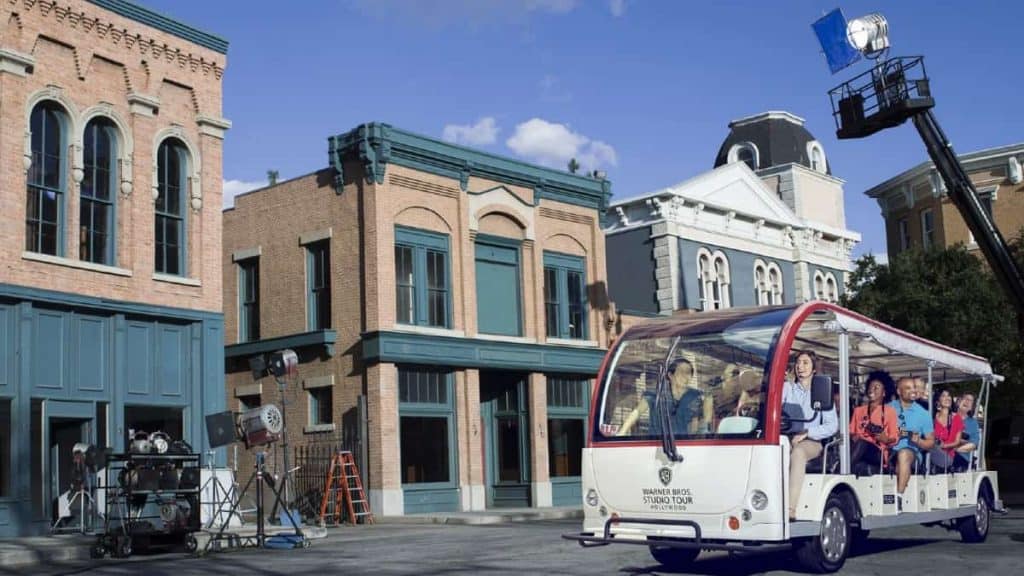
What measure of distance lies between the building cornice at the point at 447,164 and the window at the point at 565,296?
167cm

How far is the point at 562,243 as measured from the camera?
31.4 meters

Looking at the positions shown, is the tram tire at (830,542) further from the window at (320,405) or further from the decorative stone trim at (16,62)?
the window at (320,405)

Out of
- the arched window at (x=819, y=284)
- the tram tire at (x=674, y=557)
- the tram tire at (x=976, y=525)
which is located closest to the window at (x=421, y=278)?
the tram tire at (x=976, y=525)

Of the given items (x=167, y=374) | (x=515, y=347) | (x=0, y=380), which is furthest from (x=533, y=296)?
(x=0, y=380)

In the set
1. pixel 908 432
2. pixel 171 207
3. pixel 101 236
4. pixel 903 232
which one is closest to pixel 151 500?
pixel 101 236

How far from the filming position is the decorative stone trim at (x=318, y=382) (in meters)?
26.8

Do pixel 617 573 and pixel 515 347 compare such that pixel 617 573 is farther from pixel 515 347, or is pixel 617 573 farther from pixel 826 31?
pixel 515 347

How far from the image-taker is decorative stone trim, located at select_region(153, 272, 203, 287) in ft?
72.3

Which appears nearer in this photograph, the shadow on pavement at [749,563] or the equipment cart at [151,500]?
the shadow on pavement at [749,563]

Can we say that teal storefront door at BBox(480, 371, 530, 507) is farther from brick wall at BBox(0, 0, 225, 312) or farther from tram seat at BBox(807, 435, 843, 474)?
tram seat at BBox(807, 435, 843, 474)

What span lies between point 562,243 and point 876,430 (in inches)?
719

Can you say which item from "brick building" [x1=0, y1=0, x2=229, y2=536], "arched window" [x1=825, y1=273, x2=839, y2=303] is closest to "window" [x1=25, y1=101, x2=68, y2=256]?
"brick building" [x1=0, y1=0, x2=229, y2=536]

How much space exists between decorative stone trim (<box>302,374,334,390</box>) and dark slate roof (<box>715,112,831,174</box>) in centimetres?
2173

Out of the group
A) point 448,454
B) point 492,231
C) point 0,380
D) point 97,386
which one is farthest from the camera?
point 492,231
